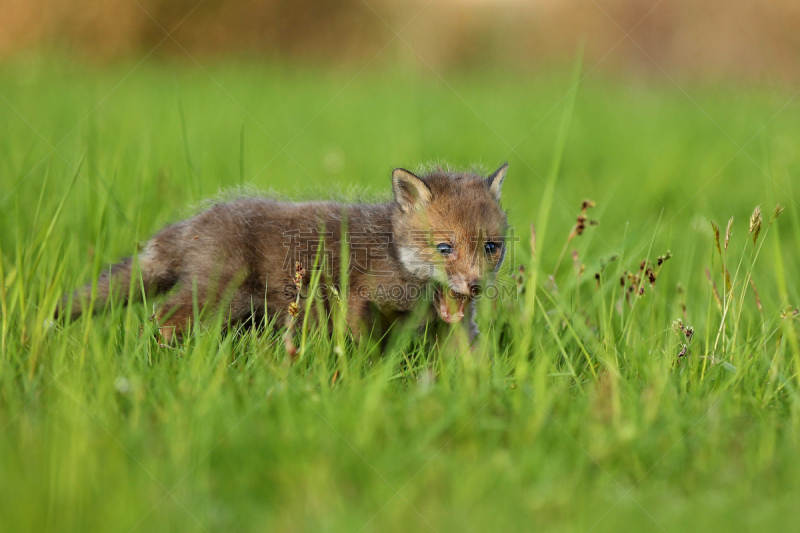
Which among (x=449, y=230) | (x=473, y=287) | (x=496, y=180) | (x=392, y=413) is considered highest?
(x=496, y=180)

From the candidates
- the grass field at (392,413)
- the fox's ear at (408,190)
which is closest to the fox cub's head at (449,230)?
the fox's ear at (408,190)

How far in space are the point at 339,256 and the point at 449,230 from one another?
77cm

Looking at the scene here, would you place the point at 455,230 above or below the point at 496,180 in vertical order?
below

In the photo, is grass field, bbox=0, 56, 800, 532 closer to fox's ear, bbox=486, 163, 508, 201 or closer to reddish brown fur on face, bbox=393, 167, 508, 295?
reddish brown fur on face, bbox=393, 167, 508, 295

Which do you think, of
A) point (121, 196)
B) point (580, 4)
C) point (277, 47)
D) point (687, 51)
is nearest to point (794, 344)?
point (121, 196)

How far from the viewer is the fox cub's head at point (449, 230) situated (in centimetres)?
408

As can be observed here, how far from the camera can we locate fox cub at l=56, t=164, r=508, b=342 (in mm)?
4148

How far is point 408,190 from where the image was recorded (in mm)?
4379

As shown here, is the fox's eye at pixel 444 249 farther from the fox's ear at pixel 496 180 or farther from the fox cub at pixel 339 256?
the fox's ear at pixel 496 180

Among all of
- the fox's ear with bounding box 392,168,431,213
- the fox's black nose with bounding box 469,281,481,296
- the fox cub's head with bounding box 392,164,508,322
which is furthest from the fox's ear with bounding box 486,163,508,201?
the fox's black nose with bounding box 469,281,481,296

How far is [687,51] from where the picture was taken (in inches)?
922

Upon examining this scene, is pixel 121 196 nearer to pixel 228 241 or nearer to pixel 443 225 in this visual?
pixel 228 241

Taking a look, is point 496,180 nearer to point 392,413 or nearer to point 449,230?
point 449,230

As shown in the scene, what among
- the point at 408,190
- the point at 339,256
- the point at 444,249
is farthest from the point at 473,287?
the point at 339,256
